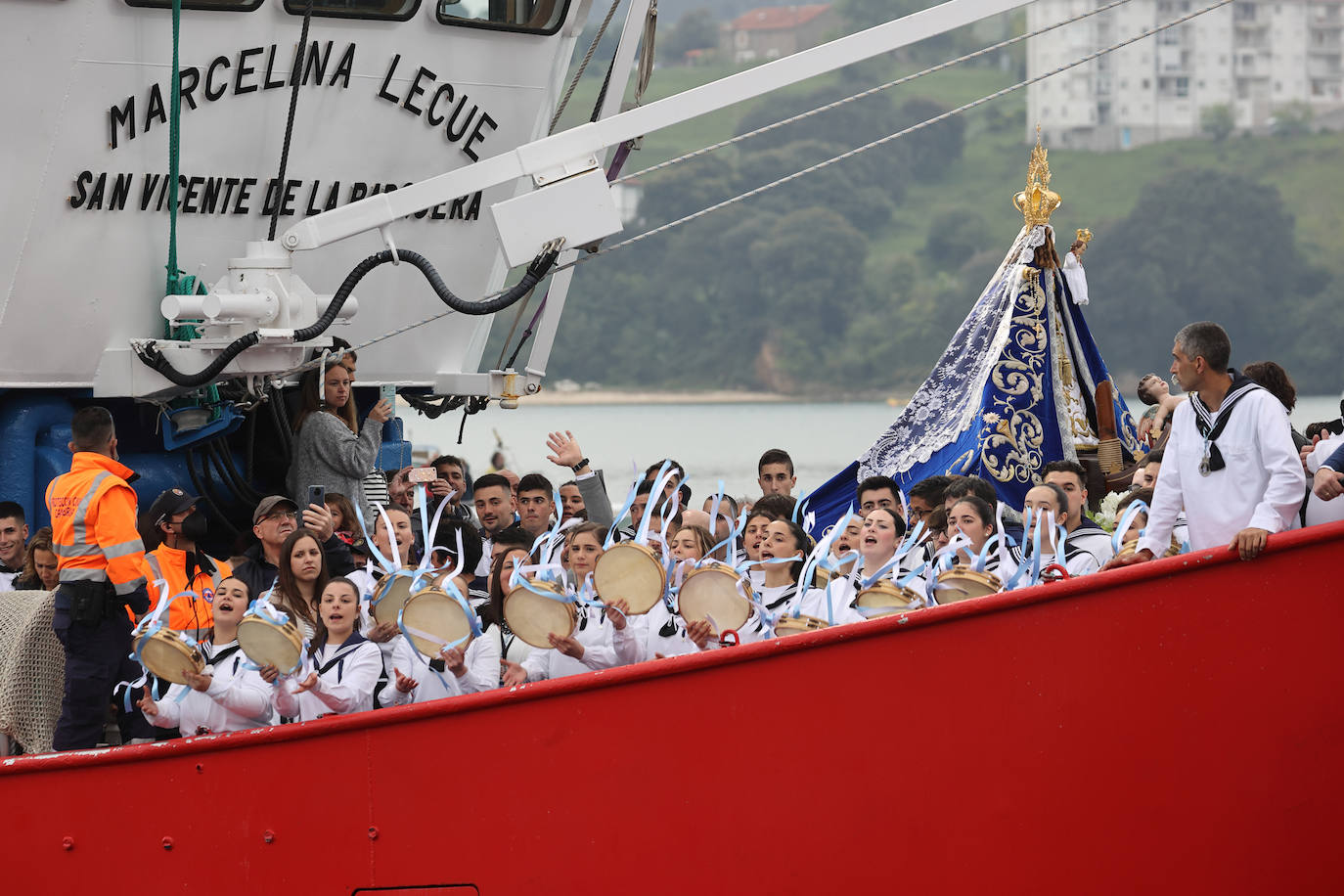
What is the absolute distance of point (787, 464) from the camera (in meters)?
9.53

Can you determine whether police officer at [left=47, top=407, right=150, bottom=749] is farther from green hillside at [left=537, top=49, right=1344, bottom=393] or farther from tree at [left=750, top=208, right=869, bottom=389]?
tree at [left=750, top=208, right=869, bottom=389]

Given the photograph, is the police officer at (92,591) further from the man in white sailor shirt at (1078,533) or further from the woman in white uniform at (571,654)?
the man in white sailor shirt at (1078,533)

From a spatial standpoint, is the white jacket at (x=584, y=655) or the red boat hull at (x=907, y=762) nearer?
the red boat hull at (x=907, y=762)

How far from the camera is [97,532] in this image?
6.60 metres

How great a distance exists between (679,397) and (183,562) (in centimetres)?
5655

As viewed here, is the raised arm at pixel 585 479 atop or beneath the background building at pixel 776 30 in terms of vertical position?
beneath

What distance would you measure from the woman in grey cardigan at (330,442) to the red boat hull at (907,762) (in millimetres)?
2580

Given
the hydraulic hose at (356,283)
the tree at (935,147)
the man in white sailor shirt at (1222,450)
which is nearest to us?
the man in white sailor shirt at (1222,450)

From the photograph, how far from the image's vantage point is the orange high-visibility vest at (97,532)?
21.6 feet

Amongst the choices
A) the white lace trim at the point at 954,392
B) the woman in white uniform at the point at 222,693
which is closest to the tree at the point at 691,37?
the white lace trim at the point at 954,392

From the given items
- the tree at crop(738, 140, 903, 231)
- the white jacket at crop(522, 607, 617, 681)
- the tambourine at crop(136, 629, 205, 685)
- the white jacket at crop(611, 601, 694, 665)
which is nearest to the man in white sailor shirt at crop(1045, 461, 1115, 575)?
the white jacket at crop(611, 601, 694, 665)

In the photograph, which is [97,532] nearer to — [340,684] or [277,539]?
[277,539]

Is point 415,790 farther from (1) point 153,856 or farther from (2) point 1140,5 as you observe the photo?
(2) point 1140,5

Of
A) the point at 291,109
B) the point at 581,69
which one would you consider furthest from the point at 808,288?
the point at 291,109
